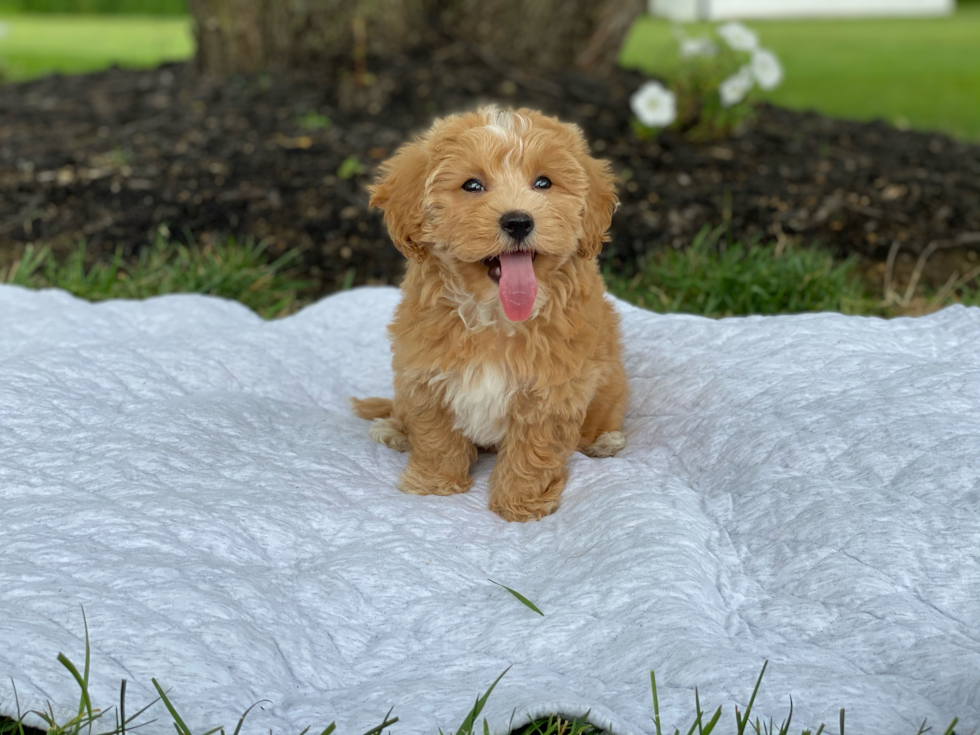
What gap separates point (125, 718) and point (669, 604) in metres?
1.35

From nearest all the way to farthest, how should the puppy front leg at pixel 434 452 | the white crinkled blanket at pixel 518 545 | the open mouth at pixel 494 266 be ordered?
Result: 1. the white crinkled blanket at pixel 518 545
2. the open mouth at pixel 494 266
3. the puppy front leg at pixel 434 452

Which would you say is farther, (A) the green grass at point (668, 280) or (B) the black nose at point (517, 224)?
(A) the green grass at point (668, 280)

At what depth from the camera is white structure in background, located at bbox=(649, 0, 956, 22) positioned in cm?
2273

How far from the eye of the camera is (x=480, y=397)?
303 cm

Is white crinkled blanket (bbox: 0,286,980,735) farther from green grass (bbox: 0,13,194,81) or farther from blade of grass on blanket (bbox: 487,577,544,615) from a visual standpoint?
green grass (bbox: 0,13,194,81)

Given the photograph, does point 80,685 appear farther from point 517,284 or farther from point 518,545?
point 517,284

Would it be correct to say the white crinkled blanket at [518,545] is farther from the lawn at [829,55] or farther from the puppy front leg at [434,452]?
the lawn at [829,55]

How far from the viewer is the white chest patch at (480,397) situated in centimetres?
301

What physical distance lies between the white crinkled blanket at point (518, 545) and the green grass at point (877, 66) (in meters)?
4.26

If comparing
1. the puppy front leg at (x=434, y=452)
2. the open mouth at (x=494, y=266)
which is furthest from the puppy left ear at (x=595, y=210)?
the puppy front leg at (x=434, y=452)

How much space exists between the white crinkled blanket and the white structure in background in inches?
810

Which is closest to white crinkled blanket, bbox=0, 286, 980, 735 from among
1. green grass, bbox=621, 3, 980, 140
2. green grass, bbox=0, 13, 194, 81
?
green grass, bbox=621, 3, 980, 140

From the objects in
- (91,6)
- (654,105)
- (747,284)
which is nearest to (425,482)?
(747,284)

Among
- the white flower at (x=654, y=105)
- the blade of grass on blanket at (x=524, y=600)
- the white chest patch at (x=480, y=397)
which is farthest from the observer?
the white flower at (x=654, y=105)
